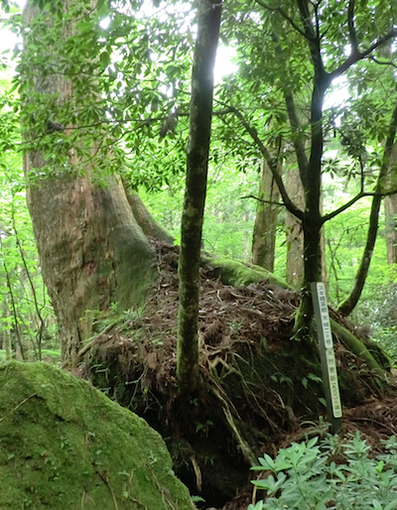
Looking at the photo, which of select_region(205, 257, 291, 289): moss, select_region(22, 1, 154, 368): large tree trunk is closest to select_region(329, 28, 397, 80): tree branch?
select_region(205, 257, 291, 289): moss

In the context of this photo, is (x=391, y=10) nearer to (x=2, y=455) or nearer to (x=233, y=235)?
(x=2, y=455)

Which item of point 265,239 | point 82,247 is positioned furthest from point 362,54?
point 82,247

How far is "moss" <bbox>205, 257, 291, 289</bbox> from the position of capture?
17.4 ft

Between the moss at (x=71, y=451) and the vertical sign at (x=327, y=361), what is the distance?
1.54m

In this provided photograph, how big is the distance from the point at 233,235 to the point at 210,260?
6653mm

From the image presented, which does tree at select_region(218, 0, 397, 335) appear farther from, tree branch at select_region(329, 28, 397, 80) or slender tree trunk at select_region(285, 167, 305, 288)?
slender tree trunk at select_region(285, 167, 305, 288)

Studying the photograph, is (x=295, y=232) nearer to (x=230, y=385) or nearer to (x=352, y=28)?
(x=230, y=385)

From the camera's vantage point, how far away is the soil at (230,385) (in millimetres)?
3443

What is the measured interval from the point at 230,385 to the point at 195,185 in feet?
6.76

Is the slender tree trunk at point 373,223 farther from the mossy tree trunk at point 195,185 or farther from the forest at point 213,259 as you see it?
the mossy tree trunk at point 195,185

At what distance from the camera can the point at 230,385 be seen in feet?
12.4

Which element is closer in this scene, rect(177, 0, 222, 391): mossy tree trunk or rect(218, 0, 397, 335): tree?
rect(177, 0, 222, 391): mossy tree trunk

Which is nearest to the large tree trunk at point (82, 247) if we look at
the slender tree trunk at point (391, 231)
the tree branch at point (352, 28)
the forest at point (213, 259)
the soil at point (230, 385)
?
the forest at point (213, 259)

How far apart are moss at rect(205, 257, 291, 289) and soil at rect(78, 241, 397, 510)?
34 cm
